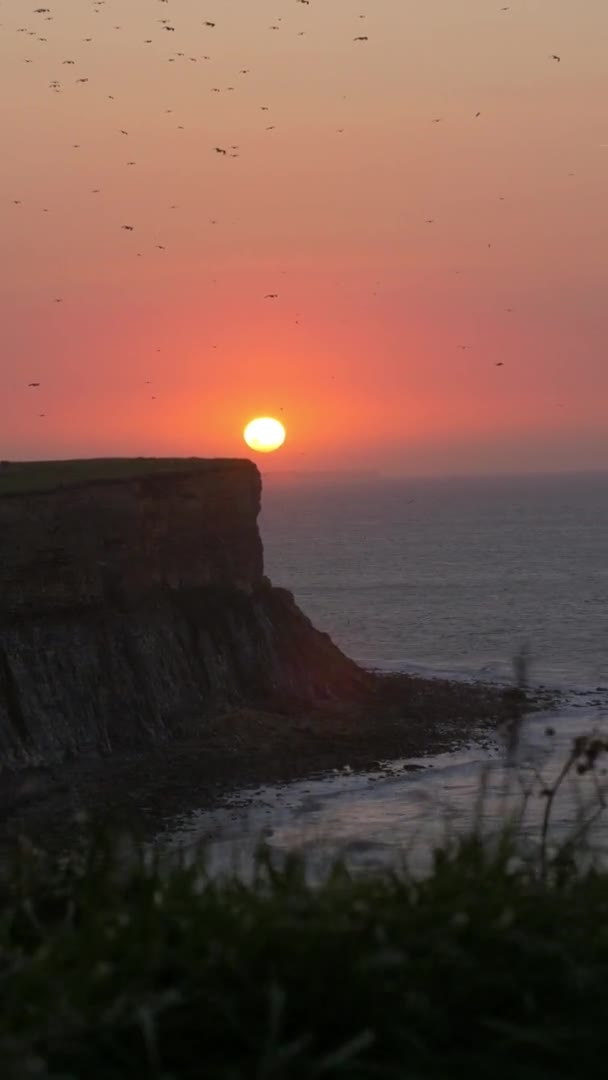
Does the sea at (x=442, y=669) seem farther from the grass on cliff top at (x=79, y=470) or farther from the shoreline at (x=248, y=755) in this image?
the grass on cliff top at (x=79, y=470)

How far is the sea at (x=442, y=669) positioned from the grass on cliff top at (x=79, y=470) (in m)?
13.5

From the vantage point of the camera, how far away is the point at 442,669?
81.9m

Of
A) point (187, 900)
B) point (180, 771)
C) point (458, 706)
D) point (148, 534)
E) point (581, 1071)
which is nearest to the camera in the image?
point (581, 1071)

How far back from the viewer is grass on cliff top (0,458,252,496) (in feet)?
169

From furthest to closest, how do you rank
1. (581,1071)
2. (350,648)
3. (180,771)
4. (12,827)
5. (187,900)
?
(350,648)
(180,771)
(12,827)
(187,900)
(581,1071)

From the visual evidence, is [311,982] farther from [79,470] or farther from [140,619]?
[79,470]

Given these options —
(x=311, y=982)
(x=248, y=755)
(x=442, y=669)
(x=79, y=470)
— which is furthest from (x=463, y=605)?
(x=311, y=982)

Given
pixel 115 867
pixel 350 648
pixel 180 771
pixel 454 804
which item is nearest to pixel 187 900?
pixel 115 867

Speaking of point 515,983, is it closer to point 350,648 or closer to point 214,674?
point 214,674

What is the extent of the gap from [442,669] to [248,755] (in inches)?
1318

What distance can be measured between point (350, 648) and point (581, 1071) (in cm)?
8609

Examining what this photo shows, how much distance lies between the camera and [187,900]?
7.08m

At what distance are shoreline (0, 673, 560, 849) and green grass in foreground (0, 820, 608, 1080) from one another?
28083mm

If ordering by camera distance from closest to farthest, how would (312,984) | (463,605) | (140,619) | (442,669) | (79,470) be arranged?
1. (312,984)
2. (140,619)
3. (79,470)
4. (442,669)
5. (463,605)
